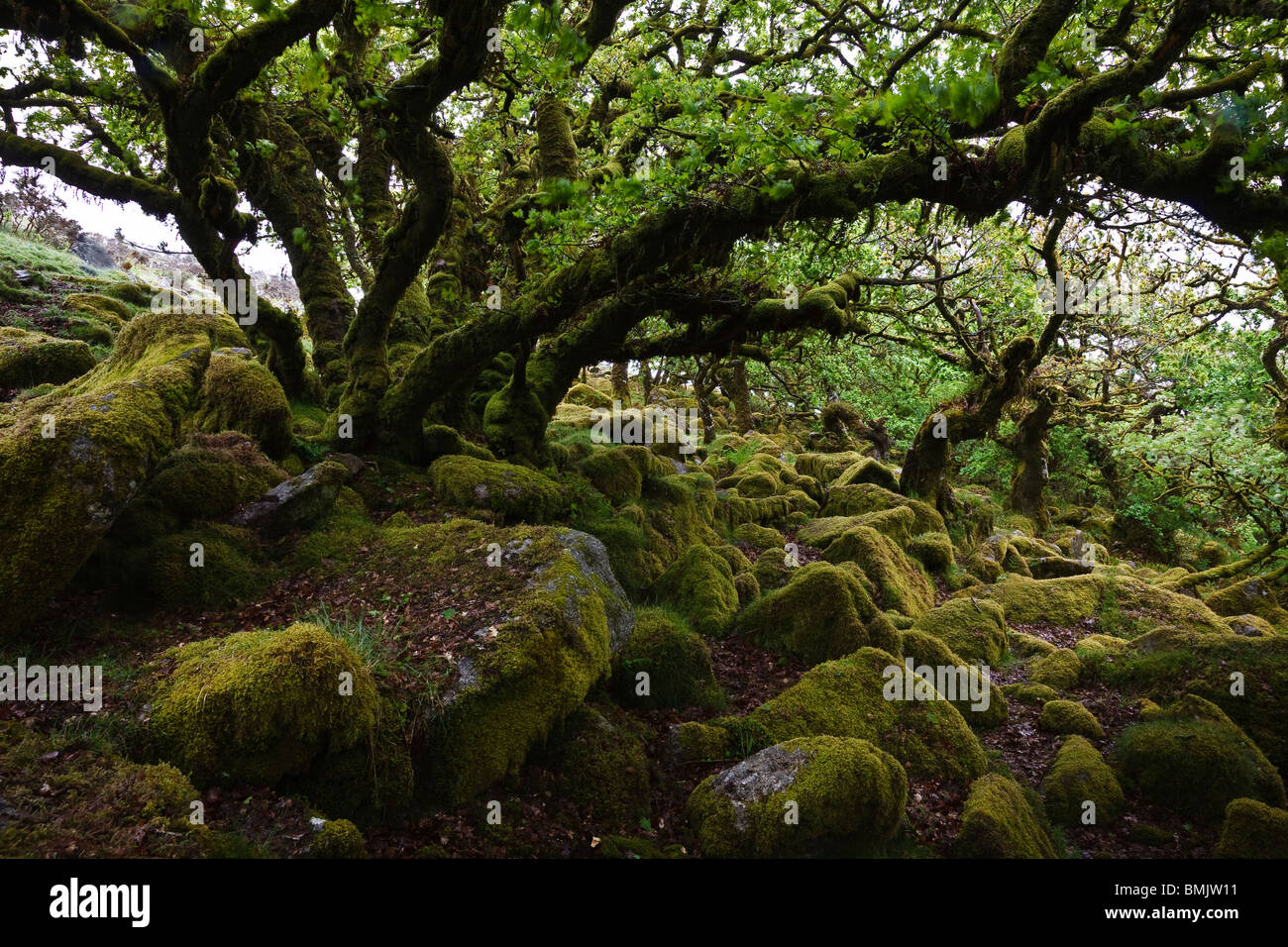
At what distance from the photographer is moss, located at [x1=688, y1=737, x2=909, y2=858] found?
4.54 m

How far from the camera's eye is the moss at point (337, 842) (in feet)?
11.2

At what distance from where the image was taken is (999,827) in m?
4.96

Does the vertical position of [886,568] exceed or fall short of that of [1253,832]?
it exceeds it

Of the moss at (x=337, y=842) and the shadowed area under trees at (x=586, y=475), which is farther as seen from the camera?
the shadowed area under trees at (x=586, y=475)

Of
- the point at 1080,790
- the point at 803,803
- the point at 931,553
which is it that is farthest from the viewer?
the point at 931,553

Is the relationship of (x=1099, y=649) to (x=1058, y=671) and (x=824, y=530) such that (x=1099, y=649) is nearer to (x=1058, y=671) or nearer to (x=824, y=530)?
(x=1058, y=671)

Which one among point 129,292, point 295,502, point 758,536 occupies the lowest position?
point 758,536

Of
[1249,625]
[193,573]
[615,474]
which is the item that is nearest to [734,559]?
[615,474]

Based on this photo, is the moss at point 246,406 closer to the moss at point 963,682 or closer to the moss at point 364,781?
the moss at point 364,781

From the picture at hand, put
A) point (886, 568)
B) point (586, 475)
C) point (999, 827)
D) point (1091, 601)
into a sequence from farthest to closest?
point (1091, 601) → point (586, 475) → point (886, 568) → point (999, 827)

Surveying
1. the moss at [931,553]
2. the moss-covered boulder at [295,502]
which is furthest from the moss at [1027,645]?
the moss-covered boulder at [295,502]

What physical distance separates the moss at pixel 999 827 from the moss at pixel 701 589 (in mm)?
3622

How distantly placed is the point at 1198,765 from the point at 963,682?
2.17 metres
